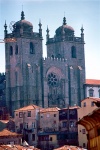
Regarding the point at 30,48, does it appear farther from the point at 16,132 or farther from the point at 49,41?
the point at 16,132

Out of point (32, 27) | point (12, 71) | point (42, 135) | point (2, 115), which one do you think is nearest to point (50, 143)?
point (42, 135)

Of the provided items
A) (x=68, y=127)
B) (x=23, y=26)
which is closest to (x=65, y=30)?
(x=23, y=26)

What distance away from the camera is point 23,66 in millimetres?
106000

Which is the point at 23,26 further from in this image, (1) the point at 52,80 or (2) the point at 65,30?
(1) the point at 52,80

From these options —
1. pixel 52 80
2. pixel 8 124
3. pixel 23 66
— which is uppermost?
pixel 23 66

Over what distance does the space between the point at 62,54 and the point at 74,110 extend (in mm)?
26955

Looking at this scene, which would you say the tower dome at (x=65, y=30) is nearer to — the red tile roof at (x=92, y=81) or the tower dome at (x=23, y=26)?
the tower dome at (x=23, y=26)

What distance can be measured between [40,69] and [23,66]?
3856mm

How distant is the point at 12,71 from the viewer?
10712 centimetres

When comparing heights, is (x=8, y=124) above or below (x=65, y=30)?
below

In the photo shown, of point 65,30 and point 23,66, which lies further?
point 65,30

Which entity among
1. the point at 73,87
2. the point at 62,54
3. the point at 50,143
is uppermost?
the point at 62,54

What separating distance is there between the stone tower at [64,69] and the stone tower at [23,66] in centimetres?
196

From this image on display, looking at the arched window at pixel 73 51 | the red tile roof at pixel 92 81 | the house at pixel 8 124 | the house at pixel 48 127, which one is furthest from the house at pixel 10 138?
the arched window at pixel 73 51
